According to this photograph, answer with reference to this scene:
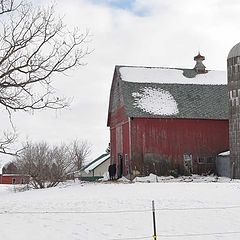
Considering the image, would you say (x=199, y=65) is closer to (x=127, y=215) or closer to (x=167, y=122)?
(x=167, y=122)

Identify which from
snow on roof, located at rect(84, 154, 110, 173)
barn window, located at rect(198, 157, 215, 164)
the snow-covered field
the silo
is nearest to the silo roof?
the silo

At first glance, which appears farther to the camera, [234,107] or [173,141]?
[173,141]

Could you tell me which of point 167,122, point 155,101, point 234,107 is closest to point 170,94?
point 155,101

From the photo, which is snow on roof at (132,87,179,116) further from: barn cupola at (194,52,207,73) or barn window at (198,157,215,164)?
barn cupola at (194,52,207,73)

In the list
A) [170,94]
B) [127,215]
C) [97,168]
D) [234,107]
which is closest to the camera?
[127,215]

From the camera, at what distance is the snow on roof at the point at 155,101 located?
3759 centimetres

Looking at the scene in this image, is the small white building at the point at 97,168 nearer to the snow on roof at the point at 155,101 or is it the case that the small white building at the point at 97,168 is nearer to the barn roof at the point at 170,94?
the barn roof at the point at 170,94

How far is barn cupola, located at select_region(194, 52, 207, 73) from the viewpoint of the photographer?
4319 cm

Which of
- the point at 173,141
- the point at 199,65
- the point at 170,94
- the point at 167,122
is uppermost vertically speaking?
the point at 199,65

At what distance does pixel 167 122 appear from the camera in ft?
124

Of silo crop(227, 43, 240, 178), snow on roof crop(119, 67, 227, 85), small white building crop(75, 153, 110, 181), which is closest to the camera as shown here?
silo crop(227, 43, 240, 178)

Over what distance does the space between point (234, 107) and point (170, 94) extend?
5.95 meters

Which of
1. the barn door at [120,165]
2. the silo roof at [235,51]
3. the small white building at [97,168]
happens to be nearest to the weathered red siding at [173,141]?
the barn door at [120,165]

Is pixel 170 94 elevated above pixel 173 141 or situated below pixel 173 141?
above
